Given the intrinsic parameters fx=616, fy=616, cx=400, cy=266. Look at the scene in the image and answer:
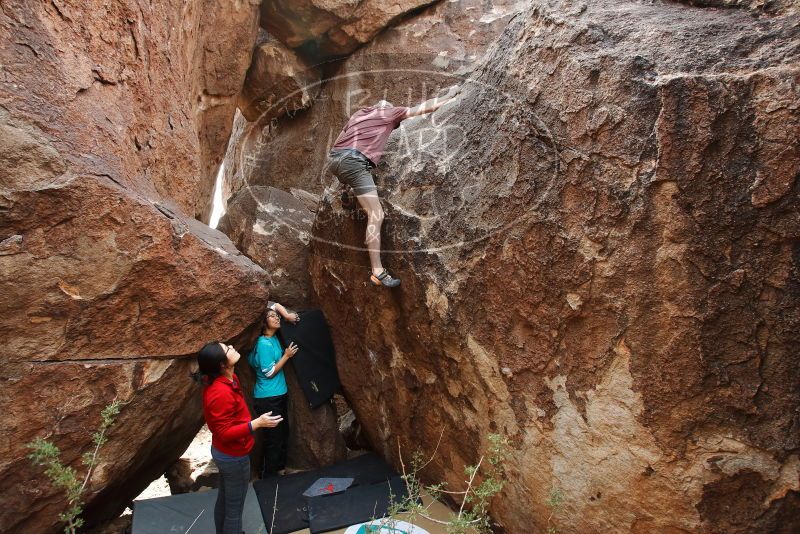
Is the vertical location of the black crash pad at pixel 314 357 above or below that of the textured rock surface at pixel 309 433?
above

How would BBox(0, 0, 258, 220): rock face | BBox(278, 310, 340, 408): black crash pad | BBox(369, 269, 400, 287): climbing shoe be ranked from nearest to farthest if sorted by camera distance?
BBox(0, 0, 258, 220): rock face
BBox(369, 269, 400, 287): climbing shoe
BBox(278, 310, 340, 408): black crash pad

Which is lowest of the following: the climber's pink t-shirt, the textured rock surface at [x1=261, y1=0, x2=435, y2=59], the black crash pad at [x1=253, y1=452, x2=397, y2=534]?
the black crash pad at [x1=253, y1=452, x2=397, y2=534]

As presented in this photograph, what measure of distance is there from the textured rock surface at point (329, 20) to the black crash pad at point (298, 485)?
4.38 m

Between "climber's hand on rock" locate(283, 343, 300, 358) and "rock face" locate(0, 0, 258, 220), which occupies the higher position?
"rock face" locate(0, 0, 258, 220)

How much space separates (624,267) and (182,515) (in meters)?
2.81

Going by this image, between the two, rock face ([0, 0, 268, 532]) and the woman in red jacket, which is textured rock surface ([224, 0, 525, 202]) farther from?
the woman in red jacket

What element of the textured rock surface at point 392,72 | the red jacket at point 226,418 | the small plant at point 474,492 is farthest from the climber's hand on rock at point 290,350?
the textured rock surface at point 392,72

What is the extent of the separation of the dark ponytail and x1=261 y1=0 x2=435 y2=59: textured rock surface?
4.51 meters

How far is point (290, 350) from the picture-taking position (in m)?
4.26

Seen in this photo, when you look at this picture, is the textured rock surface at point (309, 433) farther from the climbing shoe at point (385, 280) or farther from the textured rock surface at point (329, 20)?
the textured rock surface at point (329, 20)

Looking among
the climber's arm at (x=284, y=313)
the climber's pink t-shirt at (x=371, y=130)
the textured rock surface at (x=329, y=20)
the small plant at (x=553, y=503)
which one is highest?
the textured rock surface at (x=329, y=20)

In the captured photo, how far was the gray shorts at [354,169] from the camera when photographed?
3729 mm

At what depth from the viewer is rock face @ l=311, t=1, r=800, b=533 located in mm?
2373

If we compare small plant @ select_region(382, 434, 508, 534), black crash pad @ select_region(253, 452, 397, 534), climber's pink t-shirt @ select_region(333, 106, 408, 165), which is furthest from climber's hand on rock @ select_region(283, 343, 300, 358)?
climber's pink t-shirt @ select_region(333, 106, 408, 165)
